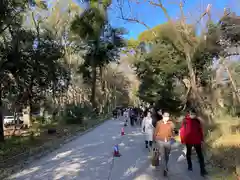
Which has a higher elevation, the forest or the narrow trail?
the forest

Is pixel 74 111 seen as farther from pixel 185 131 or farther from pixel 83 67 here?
pixel 185 131

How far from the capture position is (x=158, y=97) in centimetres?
2431

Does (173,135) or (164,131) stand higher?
(164,131)

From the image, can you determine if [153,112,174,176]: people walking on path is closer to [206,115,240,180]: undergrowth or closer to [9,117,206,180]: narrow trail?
[9,117,206,180]: narrow trail

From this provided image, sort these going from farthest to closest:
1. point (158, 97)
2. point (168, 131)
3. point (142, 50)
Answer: point (142, 50)
point (158, 97)
point (168, 131)

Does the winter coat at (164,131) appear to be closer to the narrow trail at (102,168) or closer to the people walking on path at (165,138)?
the people walking on path at (165,138)

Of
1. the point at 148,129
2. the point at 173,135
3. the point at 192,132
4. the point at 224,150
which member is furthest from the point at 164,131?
the point at 148,129

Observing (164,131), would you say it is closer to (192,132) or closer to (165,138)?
(165,138)

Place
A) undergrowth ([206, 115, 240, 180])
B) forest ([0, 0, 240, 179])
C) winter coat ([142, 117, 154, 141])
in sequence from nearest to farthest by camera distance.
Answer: undergrowth ([206, 115, 240, 180])
winter coat ([142, 117, 154, 141])
forest ([0, 0, 240, 179])

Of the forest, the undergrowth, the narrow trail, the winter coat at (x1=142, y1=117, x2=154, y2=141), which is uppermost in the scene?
the forest

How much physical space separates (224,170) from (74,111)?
20792 millimetres

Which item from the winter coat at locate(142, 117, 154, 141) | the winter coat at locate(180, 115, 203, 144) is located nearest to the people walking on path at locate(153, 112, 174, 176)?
the winter coat at locate(180, 115, 203, 144)

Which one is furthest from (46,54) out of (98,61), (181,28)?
(98,61)

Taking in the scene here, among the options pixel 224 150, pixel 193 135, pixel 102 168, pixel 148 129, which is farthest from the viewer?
pixel 148 129
